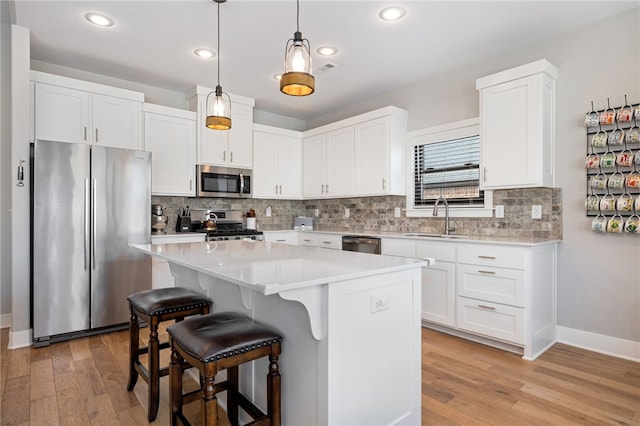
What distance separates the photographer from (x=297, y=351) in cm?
161

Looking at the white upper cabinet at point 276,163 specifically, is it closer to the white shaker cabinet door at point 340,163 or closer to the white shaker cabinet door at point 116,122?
the white shaker cabinet door at point 340,163

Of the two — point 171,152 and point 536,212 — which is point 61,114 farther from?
point 536,212

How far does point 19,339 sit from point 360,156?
3762mm

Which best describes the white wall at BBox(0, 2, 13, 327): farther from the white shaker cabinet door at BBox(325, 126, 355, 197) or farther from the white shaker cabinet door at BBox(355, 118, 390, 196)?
the white shaker cabinet door at BBox(355, 118, 390, 196)

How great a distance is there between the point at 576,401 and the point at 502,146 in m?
2.00

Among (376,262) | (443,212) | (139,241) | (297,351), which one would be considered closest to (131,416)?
(297,351)

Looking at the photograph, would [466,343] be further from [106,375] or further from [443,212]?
[106,375]

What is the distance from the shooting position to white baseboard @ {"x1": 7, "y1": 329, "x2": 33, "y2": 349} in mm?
3008

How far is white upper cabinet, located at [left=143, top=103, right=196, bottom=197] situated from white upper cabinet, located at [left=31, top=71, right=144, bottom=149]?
0.49 ft

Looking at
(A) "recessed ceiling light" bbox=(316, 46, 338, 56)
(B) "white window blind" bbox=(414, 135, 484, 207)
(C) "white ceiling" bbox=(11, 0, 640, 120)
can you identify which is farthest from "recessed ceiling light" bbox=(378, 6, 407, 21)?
(B) "white window blind" bbox=(414, 135, 484, 207)

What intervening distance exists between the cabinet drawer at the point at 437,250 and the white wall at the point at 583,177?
904 mm

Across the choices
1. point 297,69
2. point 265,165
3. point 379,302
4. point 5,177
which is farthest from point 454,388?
point 5,177

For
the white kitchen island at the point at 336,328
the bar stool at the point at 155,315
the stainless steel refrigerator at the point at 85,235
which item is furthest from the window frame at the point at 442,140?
the stainless steel refrigerator at the point at 85,235

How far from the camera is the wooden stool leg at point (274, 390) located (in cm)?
158
